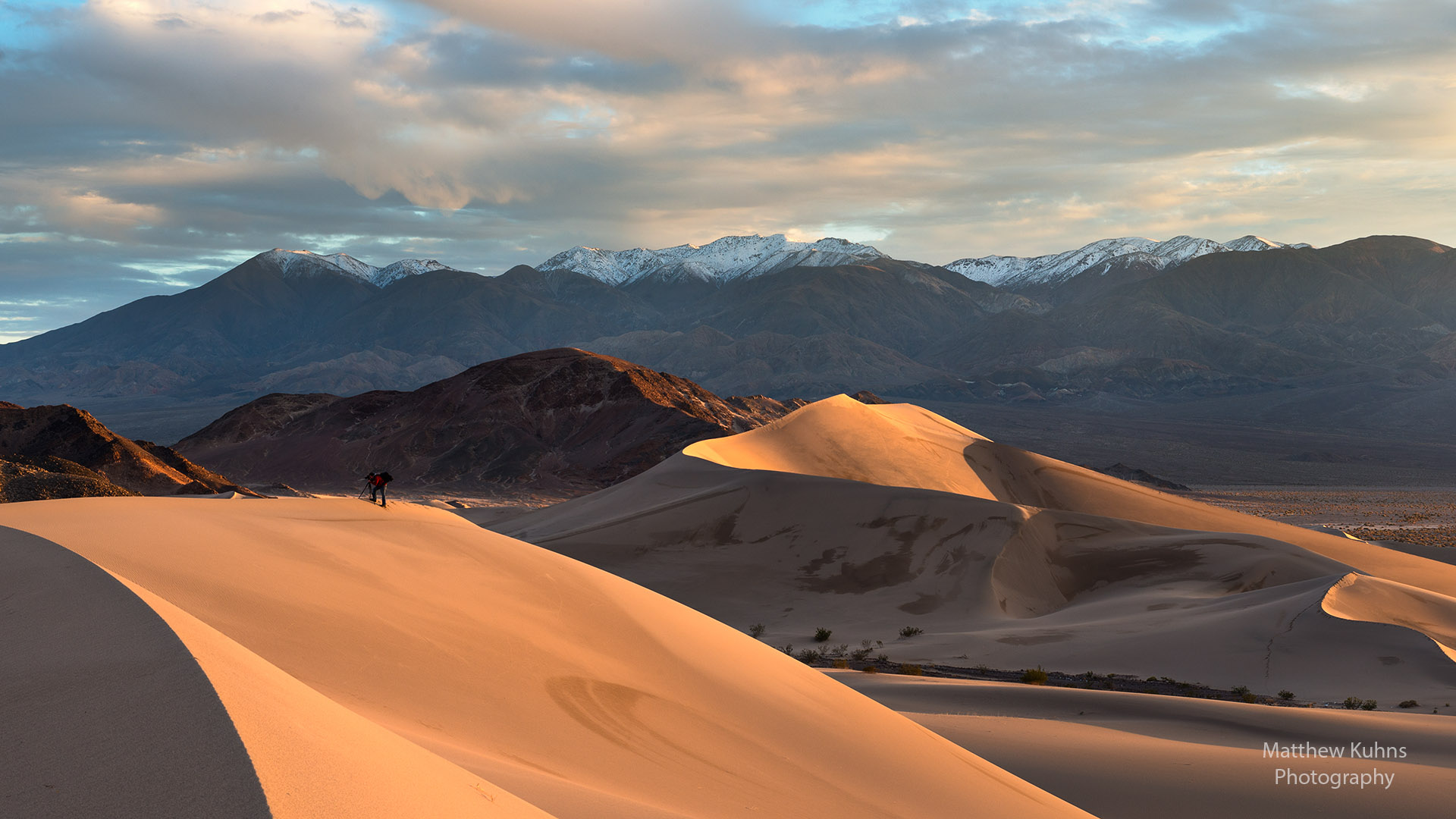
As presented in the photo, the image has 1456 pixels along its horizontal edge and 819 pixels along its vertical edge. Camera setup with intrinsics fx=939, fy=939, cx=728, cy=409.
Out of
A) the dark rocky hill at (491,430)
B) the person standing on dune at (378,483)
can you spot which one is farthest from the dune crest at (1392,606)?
the dark rocky hill at (491,430)

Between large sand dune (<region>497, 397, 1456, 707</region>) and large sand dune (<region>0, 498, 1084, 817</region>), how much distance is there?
11075 mm

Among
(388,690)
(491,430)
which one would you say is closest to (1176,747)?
(388,690)

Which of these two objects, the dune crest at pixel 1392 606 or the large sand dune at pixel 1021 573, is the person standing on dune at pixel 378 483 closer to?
the large sand dune at pixel 1021 573

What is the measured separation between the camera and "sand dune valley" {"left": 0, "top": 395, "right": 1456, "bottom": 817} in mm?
3777

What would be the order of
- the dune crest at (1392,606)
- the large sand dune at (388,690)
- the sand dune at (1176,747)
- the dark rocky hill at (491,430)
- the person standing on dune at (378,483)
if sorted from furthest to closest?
the dark rocky hill at (491,430)
the dune crest at (1392,606)
the person standing on dune at (378,483)
the sand dune at (1176,747)
the large sand dune at (388,690)

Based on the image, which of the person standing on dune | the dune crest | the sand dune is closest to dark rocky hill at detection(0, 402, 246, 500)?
the person standing on dune

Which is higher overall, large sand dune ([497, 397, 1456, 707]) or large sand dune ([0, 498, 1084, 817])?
large sand dune ([0, 498, 1084, 817])

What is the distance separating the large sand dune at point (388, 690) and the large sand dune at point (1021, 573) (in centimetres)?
1108

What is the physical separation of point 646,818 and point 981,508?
26951mm

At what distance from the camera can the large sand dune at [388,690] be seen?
3514mm

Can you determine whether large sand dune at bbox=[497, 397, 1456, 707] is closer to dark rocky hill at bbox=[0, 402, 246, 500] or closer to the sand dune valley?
the sand dune valley

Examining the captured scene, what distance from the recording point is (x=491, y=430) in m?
82.0

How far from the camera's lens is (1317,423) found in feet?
484

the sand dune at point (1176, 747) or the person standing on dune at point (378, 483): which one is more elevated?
the person standing on dune at point (378, 483)
